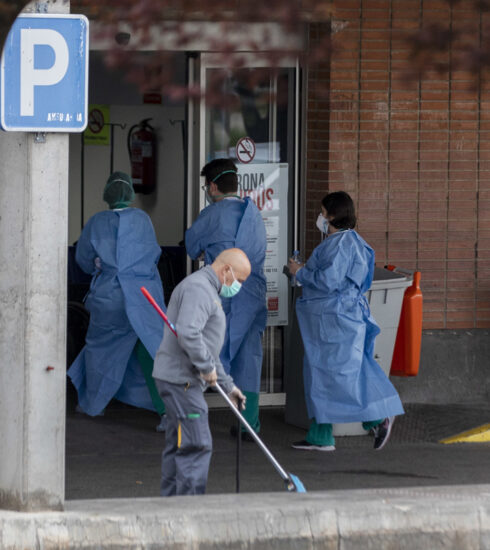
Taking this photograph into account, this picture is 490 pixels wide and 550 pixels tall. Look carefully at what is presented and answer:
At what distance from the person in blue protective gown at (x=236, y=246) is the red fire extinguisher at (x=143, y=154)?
463cm

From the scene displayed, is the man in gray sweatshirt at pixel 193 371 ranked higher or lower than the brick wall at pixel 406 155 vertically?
lower

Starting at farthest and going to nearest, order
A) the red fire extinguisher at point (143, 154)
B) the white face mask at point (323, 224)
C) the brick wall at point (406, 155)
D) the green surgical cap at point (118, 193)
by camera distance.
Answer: the red fire extinguisher at point (143, 154) < the brick wall at point (406, 155) < the green surgical cap at point (118, 193) < the white face mask at point (323, 224)

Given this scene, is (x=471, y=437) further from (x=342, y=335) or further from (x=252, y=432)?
(x=252, y=432)

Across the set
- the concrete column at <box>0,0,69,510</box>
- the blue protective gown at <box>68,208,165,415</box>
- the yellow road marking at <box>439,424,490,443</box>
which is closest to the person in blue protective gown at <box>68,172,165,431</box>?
the blue protective gown at <box>68,208,165,415</box>

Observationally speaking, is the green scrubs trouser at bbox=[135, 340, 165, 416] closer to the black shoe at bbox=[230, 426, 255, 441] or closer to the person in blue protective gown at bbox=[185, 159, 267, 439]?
the black shoe at bbox=[230, 426, 255, 441]

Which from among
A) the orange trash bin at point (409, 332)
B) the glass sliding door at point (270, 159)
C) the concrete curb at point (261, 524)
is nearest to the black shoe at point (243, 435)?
the glass sliding door at point (270, 159)

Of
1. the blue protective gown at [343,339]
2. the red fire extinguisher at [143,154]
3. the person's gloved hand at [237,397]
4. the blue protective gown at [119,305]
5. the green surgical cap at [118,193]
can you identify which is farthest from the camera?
the red fire extinguisher at [143,154]

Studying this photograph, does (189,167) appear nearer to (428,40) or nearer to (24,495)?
(24,495)

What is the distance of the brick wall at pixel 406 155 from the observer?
8602 mm

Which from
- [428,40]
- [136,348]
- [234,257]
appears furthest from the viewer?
[136,348]

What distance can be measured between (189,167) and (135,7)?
18.3 feet

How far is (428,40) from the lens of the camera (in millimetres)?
3053

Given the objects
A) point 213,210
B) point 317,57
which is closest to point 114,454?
point 213,210

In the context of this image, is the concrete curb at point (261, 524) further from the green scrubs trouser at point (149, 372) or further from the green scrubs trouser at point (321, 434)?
the green scrubs trouser at point (149, 372)
